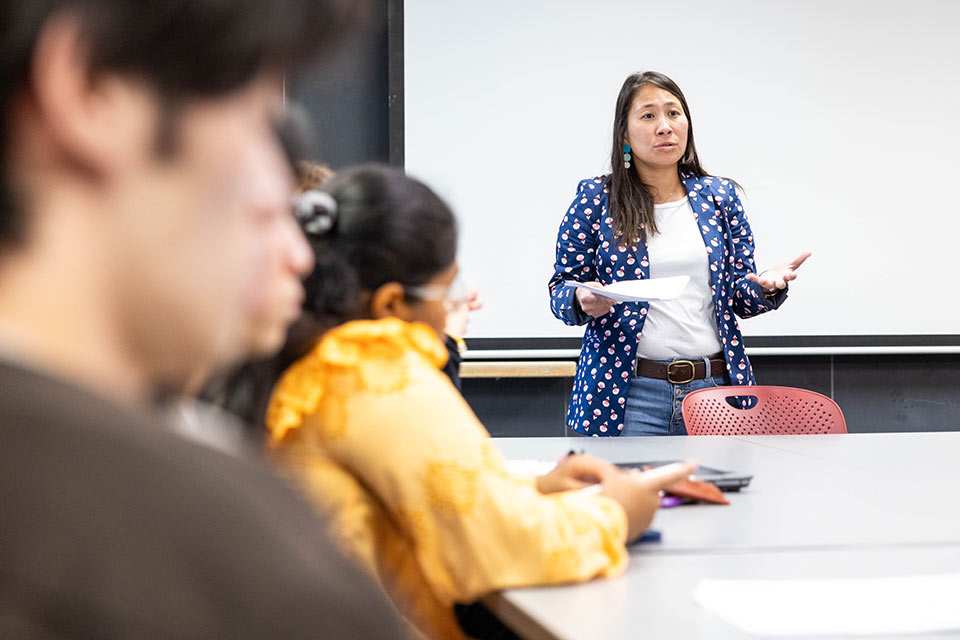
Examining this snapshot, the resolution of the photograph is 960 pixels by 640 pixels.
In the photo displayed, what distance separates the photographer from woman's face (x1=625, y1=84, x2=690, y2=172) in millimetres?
2736

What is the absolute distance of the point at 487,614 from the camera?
153 cm

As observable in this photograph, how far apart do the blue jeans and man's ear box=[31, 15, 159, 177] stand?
2.40m

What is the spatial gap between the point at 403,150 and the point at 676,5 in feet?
4.13

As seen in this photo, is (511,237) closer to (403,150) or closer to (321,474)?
(403,150)

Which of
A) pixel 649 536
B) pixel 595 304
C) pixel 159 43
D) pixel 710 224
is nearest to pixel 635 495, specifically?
pixel 649 536

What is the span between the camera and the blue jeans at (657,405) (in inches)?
102

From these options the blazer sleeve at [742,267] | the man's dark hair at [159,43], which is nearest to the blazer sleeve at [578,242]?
the blazer sleeve at [742,267]

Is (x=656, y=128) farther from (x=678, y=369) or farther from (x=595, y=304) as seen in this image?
(x=678, y=369)

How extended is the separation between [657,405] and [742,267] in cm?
48

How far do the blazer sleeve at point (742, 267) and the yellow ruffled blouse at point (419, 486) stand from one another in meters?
1.60

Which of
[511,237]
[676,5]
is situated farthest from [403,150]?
[676,5]

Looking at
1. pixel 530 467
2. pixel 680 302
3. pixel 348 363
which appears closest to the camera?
pixel 348 363

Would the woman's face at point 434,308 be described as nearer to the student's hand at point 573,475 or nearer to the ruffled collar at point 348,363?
the ruffled collar at point 348,363

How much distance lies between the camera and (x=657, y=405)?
8.54 feet
